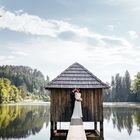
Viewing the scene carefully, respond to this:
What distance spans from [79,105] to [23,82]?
146903 millimetres

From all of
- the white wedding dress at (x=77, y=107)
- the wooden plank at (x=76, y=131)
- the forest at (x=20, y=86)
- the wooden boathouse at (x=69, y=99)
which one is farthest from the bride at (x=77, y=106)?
the forest at (x=20, y=86)

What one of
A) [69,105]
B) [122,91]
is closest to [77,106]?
[69,105]

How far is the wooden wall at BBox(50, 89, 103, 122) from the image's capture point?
22359mm

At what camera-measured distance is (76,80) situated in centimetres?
2284

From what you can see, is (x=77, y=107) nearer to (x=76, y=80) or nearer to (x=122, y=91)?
(x=76, y=80)

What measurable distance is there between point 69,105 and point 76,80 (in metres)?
1.54

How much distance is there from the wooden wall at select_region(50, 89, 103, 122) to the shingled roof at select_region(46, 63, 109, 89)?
318mm

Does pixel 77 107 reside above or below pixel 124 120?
above

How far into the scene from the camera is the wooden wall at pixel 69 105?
22.4 meters

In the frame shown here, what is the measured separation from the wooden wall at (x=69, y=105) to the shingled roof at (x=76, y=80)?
1.04 feet

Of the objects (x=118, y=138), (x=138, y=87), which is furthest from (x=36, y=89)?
(x=118, y=138)

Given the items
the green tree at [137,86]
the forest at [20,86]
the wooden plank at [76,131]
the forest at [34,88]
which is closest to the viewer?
the wooden plank at [76,131]

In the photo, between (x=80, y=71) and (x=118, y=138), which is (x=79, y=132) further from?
(x=118, y=138)

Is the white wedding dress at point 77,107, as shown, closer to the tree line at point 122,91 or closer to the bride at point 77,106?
the bride at point 77,106
